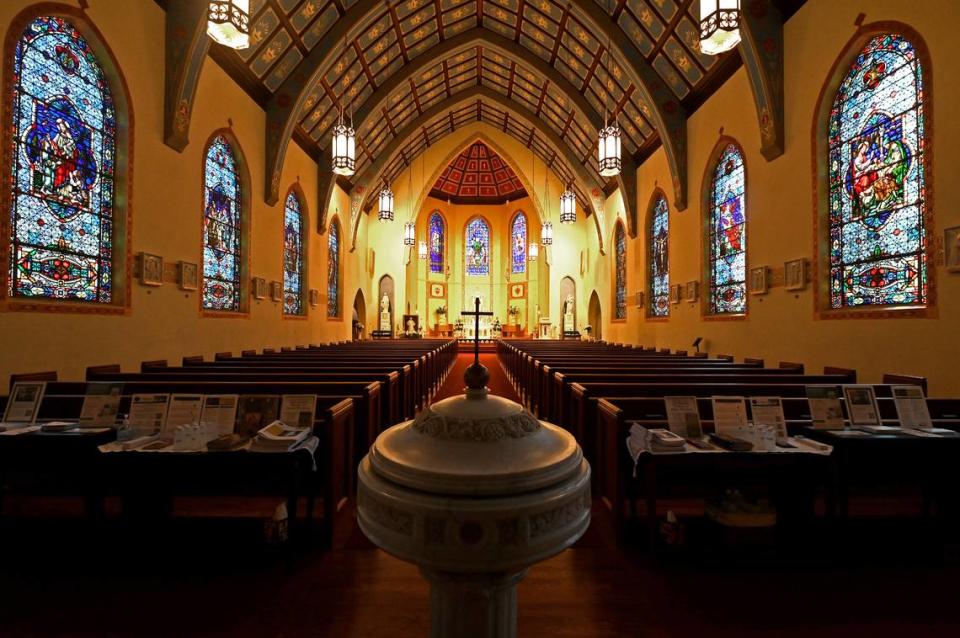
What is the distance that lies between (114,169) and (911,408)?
8528 mm

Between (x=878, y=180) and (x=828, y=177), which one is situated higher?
(x=828, y=177)

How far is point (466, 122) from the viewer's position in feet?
62.7

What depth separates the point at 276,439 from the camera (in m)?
2.56

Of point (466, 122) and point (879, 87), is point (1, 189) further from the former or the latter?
point (466, 122)

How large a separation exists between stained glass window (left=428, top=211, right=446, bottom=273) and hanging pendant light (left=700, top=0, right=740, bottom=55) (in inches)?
758

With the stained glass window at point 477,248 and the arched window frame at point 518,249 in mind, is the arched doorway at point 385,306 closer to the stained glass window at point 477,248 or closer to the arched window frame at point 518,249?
the stained glass window at point 477,248

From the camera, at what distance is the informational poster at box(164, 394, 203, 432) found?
2789 millimetres

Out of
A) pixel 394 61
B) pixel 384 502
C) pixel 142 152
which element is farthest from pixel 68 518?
pixel 394 61

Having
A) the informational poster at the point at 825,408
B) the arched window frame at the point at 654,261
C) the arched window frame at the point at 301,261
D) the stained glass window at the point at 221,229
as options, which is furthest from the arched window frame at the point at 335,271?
the informational poster at the point at 825,408

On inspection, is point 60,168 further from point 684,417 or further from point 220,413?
point 684,417

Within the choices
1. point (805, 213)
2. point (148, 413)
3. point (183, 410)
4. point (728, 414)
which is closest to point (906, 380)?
point (728, 414)

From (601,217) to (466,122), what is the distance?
740cm

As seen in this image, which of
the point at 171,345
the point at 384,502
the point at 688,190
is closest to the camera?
the point at 384,502

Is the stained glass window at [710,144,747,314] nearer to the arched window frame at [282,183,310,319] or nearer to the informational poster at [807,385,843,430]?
the informational poster at [807,385,843,430]
